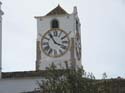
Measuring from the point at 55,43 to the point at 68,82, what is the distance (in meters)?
49.0

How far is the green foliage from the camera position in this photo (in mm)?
34188

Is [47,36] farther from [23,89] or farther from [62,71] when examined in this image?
[62,71]

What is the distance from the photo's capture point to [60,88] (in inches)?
1342

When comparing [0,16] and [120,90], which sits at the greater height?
[0,16]

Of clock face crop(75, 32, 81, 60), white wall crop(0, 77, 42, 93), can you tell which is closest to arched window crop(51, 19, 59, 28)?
clock face crop(75, 32, 81, 60)

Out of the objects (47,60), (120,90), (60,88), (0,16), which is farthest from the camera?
(47,60)

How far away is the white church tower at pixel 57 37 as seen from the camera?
271 ft

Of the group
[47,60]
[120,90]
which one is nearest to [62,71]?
[120,90]

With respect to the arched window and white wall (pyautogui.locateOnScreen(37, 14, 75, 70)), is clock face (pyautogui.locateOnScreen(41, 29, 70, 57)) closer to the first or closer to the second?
white wall (pyautogui.locateOnScreen(37, 14, 75, 70))

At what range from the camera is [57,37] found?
8356cm

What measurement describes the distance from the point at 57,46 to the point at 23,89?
94.4 feet

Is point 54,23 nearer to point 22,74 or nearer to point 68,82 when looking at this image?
point 22,74

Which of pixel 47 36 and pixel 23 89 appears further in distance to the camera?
pixel 47 36

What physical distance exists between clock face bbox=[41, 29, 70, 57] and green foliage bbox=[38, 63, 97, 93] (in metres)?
46.9
